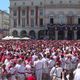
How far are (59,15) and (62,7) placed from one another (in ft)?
6.95

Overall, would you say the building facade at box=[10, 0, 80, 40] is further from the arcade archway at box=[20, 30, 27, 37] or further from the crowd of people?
the crowd of people

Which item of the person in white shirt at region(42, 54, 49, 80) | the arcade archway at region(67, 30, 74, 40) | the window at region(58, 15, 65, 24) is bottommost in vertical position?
the person in white shirt at region(42, 54, 49, 80)

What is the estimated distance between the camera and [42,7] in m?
106

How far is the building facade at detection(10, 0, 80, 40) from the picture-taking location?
4112 inches

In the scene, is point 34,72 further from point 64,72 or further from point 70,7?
point 70,7

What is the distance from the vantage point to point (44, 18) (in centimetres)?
10606

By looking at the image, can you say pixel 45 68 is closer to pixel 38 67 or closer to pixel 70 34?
pixel 38 67

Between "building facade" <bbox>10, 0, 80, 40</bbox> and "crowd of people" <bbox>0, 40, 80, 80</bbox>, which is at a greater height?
"building facade" <bbox>10, 0, 80, 40</bbox>

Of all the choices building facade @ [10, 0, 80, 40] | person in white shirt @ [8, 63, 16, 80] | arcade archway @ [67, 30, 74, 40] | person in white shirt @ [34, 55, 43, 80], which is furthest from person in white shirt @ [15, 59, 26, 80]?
arcade archway @ [67, 30, 74, 40]

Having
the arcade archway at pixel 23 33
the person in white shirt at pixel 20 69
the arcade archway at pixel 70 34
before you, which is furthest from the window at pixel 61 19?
the person in white shirt at pixel 20 69

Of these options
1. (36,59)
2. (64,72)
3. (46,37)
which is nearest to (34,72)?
(36,59)

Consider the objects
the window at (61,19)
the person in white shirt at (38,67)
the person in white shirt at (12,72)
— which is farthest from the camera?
the window at (61,19)

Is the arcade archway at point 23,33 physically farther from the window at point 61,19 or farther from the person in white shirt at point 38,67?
the person in white shirt at point 38,67

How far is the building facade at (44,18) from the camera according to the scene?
104438 mm
